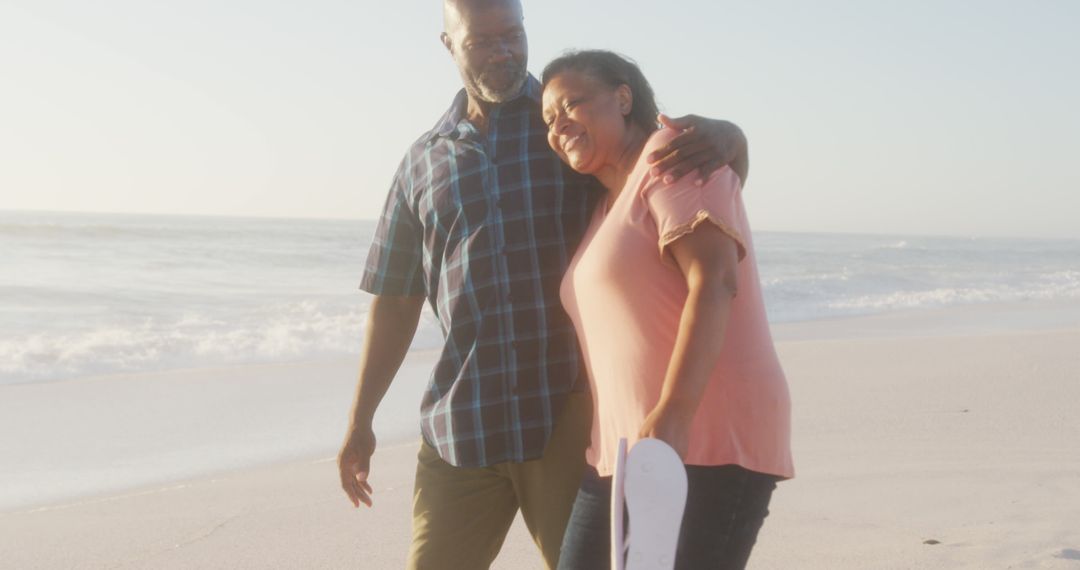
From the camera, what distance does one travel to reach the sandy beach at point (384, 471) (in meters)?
4.36

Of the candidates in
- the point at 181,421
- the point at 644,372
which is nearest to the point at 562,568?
the point at 644,372

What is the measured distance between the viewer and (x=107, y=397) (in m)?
8.31

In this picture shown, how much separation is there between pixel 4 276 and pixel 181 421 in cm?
1409

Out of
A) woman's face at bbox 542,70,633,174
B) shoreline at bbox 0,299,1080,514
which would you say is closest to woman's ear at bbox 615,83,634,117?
woman's face at bbox 542,70,633,174

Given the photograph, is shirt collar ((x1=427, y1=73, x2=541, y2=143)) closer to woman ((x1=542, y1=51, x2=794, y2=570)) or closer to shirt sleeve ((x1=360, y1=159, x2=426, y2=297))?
shirt sleeve ((x1=360, y1=159, x2=426, y2=297))

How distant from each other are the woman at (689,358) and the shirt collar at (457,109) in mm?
684

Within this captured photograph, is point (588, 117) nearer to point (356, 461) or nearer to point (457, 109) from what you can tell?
point (457, 109)

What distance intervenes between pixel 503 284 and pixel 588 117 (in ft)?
1.59

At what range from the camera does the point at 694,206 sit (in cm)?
203

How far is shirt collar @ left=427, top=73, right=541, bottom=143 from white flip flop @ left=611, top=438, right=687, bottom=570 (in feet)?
3.84

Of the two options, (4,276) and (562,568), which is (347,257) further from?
(562,568)

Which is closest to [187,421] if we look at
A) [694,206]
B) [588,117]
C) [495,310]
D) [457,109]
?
[457,109]

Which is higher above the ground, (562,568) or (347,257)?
(562,568)

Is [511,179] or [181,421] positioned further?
[181,421]
